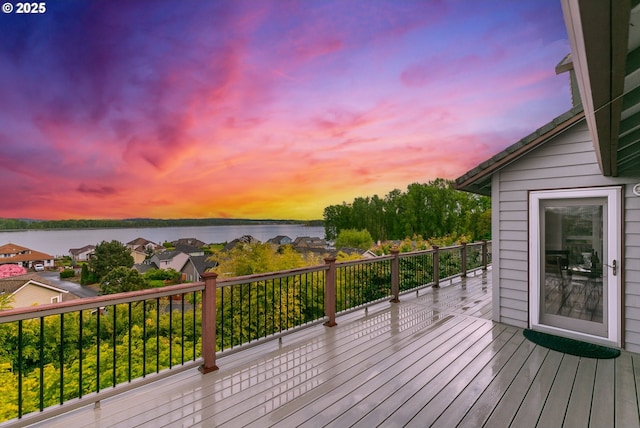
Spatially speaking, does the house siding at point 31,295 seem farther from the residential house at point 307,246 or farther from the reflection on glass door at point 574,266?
the reflection on glass door at point 574,266

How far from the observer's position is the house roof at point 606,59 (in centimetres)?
85

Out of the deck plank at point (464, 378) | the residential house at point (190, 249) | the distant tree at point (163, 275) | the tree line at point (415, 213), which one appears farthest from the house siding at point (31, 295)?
the tree line at point (415, 213)

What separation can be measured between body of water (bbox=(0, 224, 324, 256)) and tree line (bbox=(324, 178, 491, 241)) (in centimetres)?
1511

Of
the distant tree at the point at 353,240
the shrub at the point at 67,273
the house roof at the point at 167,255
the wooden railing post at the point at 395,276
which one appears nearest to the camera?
the wooden railing post at the point at 395,276

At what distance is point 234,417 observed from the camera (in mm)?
2312

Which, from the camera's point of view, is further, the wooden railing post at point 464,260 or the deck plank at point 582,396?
the wooden railing post at point 464,260

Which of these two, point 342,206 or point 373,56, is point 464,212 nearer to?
point 342,206

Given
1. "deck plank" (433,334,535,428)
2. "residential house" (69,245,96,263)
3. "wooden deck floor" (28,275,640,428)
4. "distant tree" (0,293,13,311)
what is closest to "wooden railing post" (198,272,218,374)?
"wooden deck floor" (28,275,640,428)

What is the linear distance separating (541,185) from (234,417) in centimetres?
443

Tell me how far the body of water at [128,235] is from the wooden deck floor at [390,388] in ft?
46.6

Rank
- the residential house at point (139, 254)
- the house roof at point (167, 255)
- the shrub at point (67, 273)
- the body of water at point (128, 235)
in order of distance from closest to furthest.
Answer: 1. the body of water at point (128, 235)
2. the shrub at point (67, 273)
3. the house roof at point (167, 255)
4. the residential house at point (139, 254)

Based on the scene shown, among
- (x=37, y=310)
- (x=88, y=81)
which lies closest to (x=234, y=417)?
(x=37, y=310)

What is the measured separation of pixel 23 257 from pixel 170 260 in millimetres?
7932

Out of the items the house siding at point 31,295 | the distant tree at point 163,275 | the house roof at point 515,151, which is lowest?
the distant tree at point 163,275
